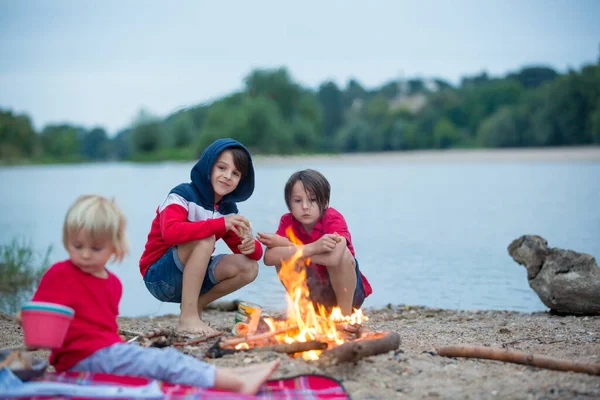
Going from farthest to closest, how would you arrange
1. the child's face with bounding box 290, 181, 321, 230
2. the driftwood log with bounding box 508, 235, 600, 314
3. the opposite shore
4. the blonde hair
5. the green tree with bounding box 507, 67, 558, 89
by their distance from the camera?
the green tree with bounding box 507, 67, 558, 89 → the opposite shore → the driftwood log with bounding box 508, 235, 600, 314 → the child's face with bounding box 290, 181, 321, 230 → the blonde hair

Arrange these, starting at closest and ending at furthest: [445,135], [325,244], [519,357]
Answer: [519,357], [325,244], [445,135]

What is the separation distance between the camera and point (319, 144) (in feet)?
168

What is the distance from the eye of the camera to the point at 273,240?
4570 mm

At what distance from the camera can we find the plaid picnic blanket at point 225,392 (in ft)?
10.4

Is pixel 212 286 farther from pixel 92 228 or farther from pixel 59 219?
pixel 59 219

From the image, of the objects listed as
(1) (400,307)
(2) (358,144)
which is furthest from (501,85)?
(1) (400,307)

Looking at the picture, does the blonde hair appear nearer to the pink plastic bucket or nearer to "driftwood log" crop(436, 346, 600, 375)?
the pink plastic bucket

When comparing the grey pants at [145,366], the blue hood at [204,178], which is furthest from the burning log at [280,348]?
the blue hood at [204,178]

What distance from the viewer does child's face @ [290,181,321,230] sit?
4660 millimetres

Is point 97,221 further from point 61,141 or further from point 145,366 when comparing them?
point 61,141

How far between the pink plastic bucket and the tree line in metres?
39.3

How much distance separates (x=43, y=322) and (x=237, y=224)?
175 cm

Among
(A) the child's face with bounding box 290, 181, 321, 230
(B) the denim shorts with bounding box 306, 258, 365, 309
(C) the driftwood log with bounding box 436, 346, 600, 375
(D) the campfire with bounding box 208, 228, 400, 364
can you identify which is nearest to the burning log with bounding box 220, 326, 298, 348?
(D) the campfire with bounding box 208, 228, 400, 364

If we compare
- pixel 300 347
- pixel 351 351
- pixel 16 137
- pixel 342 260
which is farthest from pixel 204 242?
pixel 16 137
